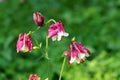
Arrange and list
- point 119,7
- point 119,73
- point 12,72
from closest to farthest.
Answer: point 119,73 → point 12,72 → point 119,7

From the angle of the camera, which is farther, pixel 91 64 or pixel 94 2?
pixel 94 2

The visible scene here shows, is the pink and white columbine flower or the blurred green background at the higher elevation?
the blurred green background

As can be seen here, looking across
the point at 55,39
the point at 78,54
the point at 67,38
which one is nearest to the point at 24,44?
the point at 55,39

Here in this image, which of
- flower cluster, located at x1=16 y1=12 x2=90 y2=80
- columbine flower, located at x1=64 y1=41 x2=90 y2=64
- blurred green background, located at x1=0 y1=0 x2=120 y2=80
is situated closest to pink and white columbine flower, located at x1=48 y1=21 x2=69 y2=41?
flower cluster, located at x1=16 y1=12 x2=90 y2=80

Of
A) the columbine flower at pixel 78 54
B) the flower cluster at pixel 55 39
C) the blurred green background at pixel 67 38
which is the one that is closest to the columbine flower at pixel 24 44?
the flower cluster at pixel 55 39

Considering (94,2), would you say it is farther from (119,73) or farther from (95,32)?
(119,73)

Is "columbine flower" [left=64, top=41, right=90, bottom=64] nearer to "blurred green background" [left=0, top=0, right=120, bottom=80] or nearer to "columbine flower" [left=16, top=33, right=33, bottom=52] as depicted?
"columbine flower" [left=16, top=33, right=33, bottom=52]

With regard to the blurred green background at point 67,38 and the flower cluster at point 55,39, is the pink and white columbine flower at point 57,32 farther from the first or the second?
the blurred green background at point 67,38

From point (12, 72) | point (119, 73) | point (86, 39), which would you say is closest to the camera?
point (119, 73)

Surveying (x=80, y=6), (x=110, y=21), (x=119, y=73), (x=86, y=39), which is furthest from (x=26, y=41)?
(x=80, y=6)
